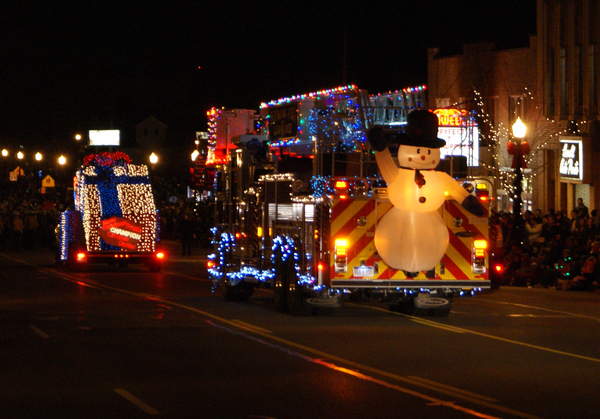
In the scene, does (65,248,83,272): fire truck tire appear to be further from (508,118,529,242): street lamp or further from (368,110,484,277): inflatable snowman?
(368,110,484,277): inflatable snowman

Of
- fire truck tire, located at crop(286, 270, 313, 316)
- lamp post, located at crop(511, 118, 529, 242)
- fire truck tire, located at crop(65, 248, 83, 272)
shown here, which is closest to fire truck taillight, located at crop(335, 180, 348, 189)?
fire truck tire, located at crop(286, 270, 313, 316)

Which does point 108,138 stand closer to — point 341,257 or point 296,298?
point 296,298

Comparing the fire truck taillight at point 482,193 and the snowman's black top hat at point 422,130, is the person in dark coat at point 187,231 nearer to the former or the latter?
the fire truck taillight at point 482,193

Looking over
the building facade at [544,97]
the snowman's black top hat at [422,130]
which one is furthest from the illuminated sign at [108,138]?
the snowman's black top hat at [422,130]

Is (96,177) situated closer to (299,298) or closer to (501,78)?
(299,298)

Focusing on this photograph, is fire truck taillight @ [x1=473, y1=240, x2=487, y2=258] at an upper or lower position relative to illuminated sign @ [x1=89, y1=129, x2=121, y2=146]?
lower

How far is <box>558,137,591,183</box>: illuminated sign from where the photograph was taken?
32.8 metres

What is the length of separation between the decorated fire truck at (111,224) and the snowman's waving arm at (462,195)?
49.5 feet

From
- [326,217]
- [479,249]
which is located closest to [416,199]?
[326,217]

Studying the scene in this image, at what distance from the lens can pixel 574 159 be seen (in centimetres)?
3350

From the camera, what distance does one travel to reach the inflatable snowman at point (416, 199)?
14.9 m

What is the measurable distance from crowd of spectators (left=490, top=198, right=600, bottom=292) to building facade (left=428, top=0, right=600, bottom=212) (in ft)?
9.20

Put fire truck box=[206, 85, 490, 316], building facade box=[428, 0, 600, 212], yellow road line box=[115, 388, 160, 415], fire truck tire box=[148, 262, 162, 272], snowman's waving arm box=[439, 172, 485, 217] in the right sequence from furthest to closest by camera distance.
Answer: building facade box=[428, 0, 600, 212], fire truck tire box=[148, 262, 162, 272], fire truck box=[206, 85, 490, 316], snowman's waving arm box=[439, 172, 485, 217], yellow road line box=[115, 388, 160, 415]

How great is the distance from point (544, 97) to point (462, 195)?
2257 centimetres
